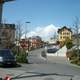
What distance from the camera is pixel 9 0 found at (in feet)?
59.3

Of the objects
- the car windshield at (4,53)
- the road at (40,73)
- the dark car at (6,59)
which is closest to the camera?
the road at (40,73)

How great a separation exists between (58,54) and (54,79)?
181 feet

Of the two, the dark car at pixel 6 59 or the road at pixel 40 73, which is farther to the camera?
the dark car at pixel 6 59

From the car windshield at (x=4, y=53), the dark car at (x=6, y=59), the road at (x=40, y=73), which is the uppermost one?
the car windshield at (x=4, y=53)

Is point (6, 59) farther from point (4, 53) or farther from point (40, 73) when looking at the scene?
point (40, 73)

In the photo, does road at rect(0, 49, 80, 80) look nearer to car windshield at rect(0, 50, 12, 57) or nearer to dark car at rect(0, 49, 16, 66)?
dark car at rect(0, 49, 16, 66)

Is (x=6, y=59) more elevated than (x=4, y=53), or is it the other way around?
(x=4, y=53)

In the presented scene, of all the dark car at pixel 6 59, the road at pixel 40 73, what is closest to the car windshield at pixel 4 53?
the dark car at pixel 6 59

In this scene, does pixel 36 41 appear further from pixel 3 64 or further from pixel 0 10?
pixel 0 10

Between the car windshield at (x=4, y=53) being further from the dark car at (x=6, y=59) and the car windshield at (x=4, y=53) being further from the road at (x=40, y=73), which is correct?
the road at (x=40, y=73)

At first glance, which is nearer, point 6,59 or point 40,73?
point 40,73

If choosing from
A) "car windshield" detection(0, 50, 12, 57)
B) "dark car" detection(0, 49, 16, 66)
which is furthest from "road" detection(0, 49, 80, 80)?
"car windshield" detection(0, 50, 12, 57)

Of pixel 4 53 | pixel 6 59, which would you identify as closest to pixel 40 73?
pixel 6 59

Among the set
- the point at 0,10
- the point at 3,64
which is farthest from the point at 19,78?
Answer: the point at 3,64
